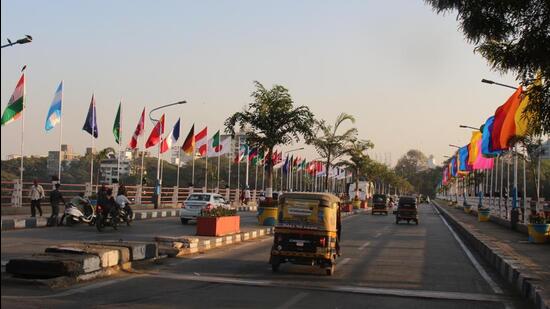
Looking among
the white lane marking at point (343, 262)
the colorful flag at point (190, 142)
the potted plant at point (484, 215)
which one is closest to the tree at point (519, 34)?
the white lane marking at point (343, 262)

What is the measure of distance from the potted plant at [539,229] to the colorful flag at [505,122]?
2.88 metres

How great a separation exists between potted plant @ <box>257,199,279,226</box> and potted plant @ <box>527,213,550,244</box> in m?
11.4

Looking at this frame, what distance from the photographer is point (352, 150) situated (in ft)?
169

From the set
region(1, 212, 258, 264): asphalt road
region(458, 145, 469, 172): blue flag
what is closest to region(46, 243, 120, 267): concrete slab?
region(1, 212, 258, 264): asphalt road

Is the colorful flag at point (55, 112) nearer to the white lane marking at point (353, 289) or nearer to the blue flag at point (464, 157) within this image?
the white lane marking at point (353, 289)

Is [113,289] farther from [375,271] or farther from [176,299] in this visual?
[375,271]

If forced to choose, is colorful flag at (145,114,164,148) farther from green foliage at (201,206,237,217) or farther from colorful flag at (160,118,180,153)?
green foliage at (201,206,237,217)

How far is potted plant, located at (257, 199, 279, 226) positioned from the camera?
2856 centimetres

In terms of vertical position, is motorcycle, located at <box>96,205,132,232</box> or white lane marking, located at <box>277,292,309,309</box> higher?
motorcycle, located at <box>96,205,132,232</box>

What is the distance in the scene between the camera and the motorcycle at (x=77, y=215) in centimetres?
2353

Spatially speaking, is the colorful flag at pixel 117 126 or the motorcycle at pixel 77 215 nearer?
the motorcycle at pixel 77 215

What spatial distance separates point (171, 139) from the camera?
46656 millimetres

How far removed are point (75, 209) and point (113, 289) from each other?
47.0 ft

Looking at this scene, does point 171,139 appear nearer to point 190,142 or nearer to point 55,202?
point 190,142
